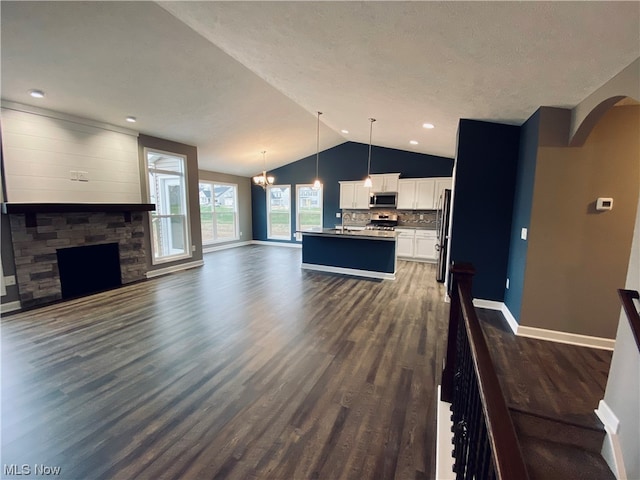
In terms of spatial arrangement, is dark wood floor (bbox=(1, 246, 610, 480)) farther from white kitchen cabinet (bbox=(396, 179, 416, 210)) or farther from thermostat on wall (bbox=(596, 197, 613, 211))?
white kitchen cabinet (bbox=(396, 179, 416, 210))

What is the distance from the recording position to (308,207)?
30.6 ft

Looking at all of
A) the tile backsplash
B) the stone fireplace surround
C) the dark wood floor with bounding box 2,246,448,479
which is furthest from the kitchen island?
the stone fireplace surround

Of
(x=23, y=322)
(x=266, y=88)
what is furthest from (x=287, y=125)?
(x=23, y=322)

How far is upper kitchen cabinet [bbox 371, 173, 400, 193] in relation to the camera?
25.2 feet

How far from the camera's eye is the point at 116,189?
507 centimetres

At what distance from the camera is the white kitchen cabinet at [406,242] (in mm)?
7506

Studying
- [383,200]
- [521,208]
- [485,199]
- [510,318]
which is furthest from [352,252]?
[521,208]

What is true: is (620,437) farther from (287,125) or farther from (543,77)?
(287,125)

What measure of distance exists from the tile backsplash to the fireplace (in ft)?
19.0

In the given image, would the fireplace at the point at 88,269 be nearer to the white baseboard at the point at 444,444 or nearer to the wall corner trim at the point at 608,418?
→ the white baseboard at the point at 444,444

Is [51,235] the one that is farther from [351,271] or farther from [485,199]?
[485,199]

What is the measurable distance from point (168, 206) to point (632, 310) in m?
7.01

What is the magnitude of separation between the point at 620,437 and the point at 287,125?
6436mm

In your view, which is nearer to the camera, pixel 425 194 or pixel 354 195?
pixel 425 194
